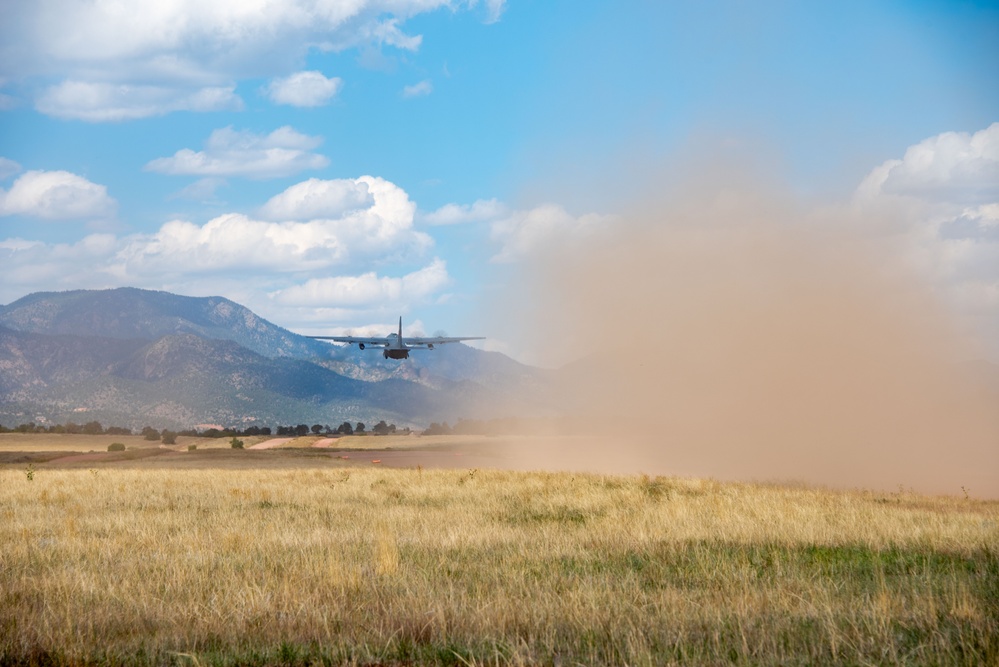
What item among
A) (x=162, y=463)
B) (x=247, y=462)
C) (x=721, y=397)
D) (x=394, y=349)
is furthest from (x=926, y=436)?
(x=394, y=349)

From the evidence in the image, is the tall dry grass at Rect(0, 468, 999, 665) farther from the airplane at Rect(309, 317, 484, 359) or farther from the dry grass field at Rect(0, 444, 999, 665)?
the airplane at Rect(309, 317, 484, 359)

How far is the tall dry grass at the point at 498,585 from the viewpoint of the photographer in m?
9.75

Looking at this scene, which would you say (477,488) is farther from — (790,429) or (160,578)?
(790,429)

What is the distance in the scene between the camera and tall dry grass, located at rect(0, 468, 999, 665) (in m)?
9.75

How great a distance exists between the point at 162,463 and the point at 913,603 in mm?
A: 55952

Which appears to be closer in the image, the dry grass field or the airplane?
the dry grass field

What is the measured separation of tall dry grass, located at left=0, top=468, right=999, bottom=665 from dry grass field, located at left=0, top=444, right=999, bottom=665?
5 centimetres

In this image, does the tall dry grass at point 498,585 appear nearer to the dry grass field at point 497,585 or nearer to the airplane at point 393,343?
the dry grass field at point 497,585

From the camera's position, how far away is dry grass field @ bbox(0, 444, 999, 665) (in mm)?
9727

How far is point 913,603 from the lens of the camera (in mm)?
11906

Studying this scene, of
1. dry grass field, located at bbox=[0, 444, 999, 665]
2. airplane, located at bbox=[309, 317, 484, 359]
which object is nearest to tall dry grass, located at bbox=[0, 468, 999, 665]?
dry grass field, located at bbox=[0, 444, 999, 665]

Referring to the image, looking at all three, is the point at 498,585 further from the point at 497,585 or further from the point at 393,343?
the point at 393,343

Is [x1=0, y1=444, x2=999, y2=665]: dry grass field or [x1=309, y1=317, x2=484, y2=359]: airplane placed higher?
[x1=309, y1=317, x2=484, y2=359]: airplane

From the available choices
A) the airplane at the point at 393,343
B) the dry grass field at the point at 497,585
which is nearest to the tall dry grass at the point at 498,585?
the dry grass field at the point at 497,585
